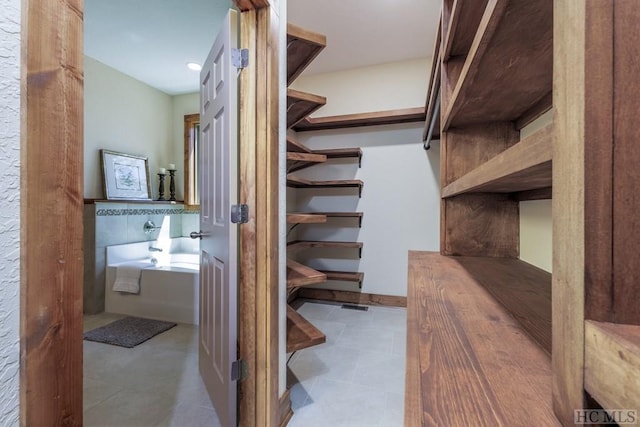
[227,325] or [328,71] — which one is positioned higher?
[328,71]

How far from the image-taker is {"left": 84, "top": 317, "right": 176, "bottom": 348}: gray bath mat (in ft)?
7.18

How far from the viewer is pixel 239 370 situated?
1.27 metres

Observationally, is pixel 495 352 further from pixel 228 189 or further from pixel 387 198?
pixel 387 198

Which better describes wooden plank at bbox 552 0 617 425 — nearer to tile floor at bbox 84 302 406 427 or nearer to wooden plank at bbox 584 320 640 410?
wooden plank at bbox 584 320 640 410

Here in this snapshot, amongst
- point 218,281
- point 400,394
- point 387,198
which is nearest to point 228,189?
point 218,281

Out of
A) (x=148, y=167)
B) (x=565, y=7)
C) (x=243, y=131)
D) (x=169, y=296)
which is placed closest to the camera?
(x=565, y=7)

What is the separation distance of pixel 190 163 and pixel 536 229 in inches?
146

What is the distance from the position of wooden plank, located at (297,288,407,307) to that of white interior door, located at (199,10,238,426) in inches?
63.0

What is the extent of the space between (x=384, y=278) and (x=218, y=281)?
2.03 metres

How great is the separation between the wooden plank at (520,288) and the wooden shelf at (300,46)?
4.35 feet

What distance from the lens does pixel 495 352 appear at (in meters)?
0.46

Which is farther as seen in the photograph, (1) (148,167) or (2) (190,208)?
(2) (190,208)

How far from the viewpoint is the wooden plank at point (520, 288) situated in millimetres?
557

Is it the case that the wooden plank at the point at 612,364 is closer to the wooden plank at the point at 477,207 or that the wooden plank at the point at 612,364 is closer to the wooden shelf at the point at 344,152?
the wooden plank at the point at 477,207
